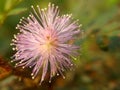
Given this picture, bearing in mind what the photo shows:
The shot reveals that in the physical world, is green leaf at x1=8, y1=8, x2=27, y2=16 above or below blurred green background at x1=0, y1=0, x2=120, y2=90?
above

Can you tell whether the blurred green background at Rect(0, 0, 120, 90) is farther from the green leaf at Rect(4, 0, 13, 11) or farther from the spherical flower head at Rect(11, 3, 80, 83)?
the spherical flower head at Rect(11, 3, 80, 83)

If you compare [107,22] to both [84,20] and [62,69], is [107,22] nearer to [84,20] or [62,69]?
[84,20]

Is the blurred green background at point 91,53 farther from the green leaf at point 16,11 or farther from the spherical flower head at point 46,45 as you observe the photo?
the spherical flower head at point 46,45

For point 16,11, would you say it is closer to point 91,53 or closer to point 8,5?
point 8,5

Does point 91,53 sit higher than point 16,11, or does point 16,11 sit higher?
point 16,11

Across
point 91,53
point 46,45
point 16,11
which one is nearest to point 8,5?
point 16,11

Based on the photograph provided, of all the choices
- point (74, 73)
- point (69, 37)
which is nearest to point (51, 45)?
point (69, 37)

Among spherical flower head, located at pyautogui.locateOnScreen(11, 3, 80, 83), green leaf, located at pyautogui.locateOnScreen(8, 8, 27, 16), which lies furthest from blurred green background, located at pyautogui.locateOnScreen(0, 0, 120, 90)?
spherical flower head, located at pyautogui.locateOnScreen(11, 3, 80, 83)

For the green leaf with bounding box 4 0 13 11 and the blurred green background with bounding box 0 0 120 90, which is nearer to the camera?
the green leaf with bounding box 4 0 13 11
